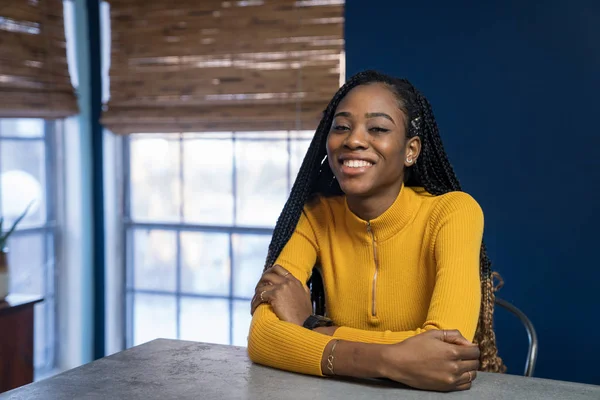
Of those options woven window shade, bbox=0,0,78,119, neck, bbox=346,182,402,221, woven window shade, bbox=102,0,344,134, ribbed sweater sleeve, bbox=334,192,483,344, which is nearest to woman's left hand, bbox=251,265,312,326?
ribbed sweater sleeve, bbox=334,192,483,344

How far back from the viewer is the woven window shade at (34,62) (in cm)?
332

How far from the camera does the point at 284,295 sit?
Answer: 1.78 metres

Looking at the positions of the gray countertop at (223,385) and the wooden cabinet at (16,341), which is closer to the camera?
the gray countertop at (223,385)

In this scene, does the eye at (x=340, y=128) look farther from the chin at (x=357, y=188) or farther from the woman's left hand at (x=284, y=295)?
the woman's left hand at (x=284, y=295)

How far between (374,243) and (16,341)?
1.87 metres

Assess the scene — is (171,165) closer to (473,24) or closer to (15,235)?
(15,235)

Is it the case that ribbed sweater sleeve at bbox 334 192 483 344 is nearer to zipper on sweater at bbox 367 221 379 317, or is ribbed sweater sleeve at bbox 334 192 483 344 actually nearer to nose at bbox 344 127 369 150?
zipper on sweater at bbox 367 221 379 317

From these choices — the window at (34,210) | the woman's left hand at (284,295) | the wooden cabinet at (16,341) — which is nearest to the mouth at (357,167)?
the woman's left hand at (284,295)

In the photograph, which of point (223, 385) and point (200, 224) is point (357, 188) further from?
point (200, 224)

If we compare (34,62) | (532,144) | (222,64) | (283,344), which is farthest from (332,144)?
(34,62)

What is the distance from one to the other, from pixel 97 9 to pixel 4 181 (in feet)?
3.41

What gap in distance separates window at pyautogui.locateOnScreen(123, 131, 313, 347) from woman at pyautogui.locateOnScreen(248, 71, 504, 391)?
1.53m

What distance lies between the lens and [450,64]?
287 centimetres

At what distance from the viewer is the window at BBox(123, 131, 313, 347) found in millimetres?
3598
